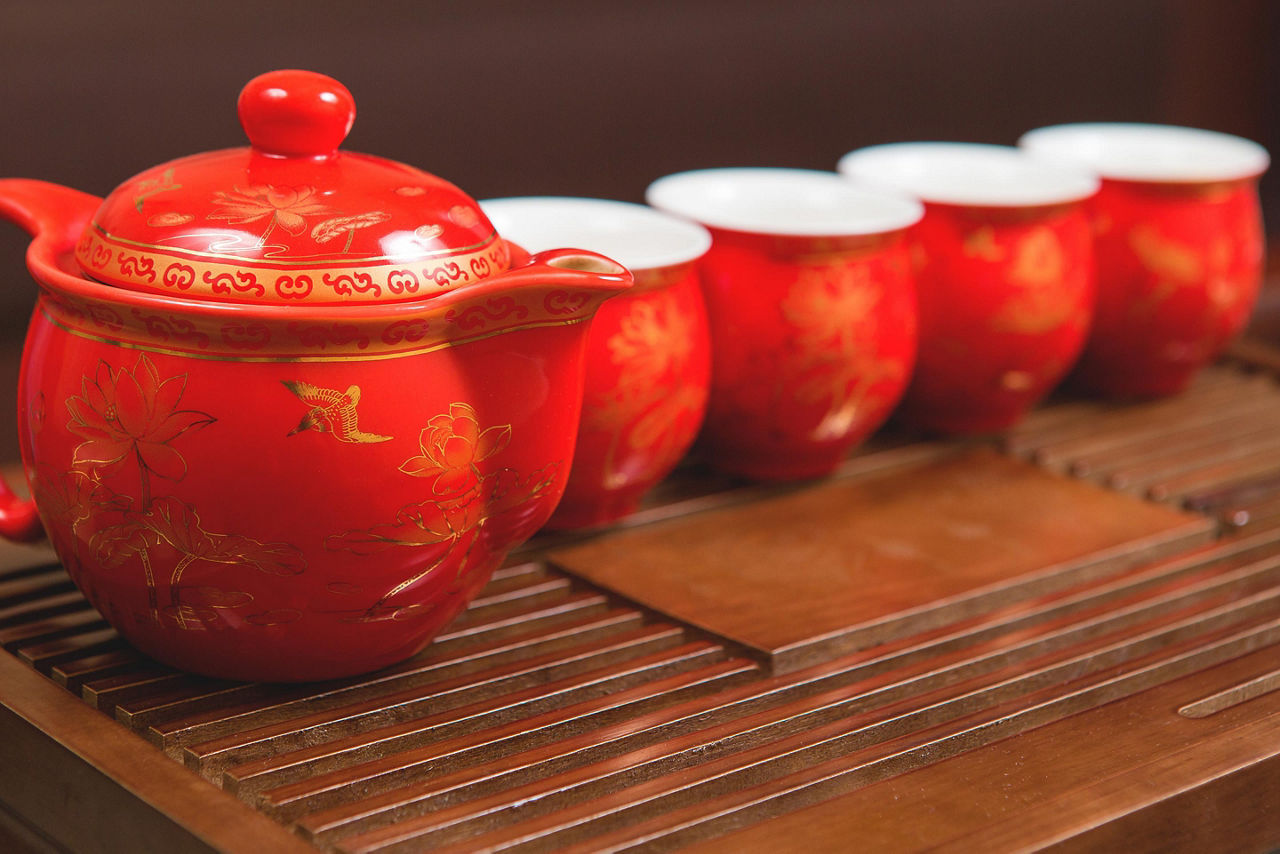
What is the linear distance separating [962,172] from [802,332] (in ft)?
0.86

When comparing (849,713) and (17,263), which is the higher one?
(17,263)

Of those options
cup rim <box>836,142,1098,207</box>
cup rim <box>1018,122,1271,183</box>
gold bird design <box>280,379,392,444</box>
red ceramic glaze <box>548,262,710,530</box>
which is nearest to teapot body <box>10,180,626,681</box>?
gold bird design <box>280,379,392,444</box>

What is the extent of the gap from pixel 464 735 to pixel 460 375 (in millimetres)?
147

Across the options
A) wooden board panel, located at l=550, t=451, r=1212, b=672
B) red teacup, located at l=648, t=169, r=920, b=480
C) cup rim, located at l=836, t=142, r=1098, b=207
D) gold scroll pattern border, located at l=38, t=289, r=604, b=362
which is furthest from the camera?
cup rim, located at l=836, t=142, r=1098, b=207

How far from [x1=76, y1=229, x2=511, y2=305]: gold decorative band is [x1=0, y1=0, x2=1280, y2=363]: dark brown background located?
39cm

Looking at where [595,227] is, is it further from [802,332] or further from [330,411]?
[330,411]

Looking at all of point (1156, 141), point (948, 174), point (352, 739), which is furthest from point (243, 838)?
point (1156, 141)

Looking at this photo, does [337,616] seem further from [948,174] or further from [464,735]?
[948,174]

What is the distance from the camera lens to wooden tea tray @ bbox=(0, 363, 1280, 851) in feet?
1.79

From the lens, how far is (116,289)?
0.54m

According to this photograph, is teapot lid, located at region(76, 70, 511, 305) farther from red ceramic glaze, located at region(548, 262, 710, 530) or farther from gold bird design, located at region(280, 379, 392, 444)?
red ceramic glaze, located at region(548, 262, 710, 530)

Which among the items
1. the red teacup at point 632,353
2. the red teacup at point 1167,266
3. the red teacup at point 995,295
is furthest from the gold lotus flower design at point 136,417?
the red teacup at point 1167,266

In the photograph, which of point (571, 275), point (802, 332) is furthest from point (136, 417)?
point (802, 332)

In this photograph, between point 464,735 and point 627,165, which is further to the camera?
point 627,165
